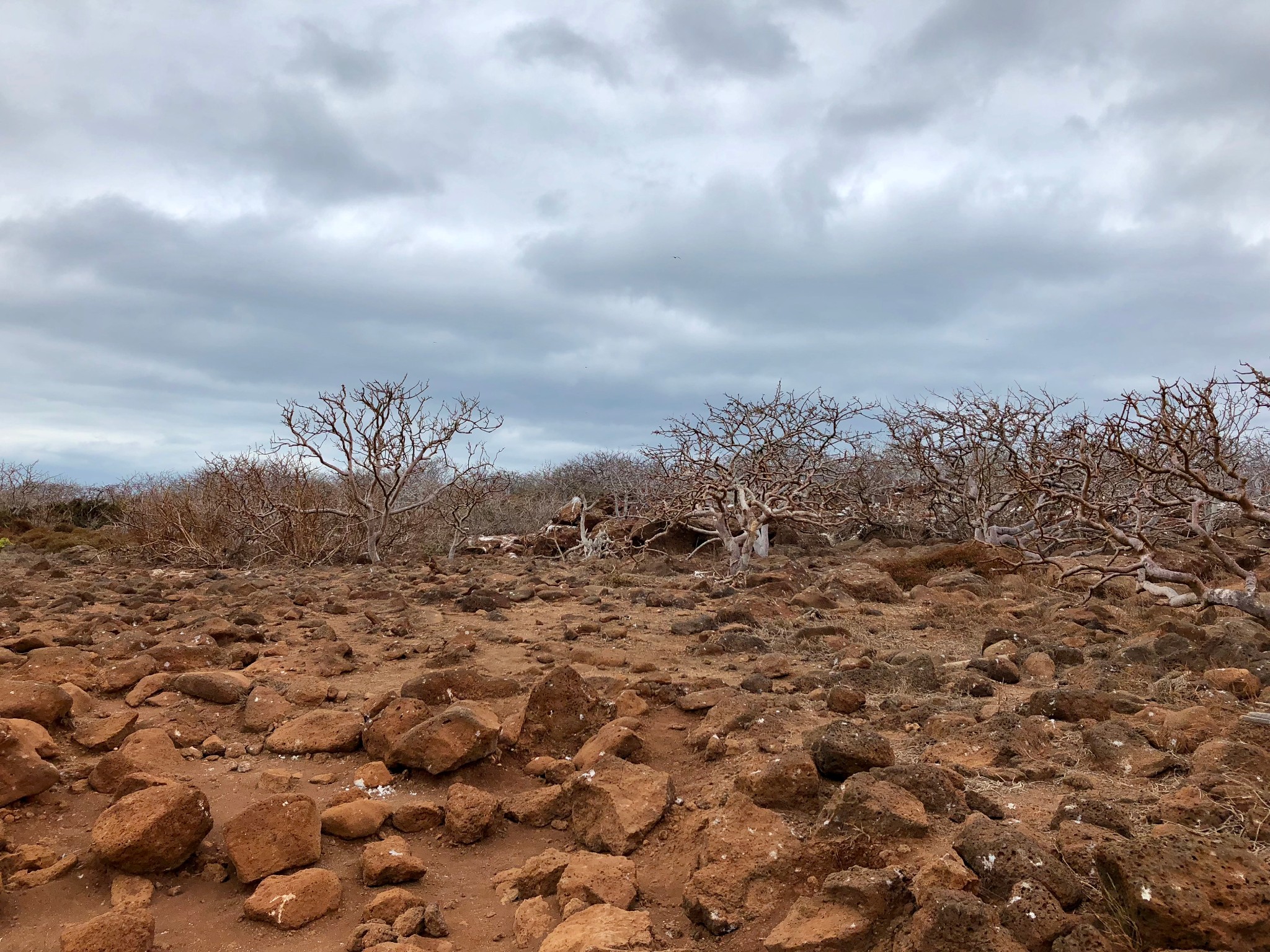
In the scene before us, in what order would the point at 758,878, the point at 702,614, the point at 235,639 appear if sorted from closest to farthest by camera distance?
the point at 758,878
the point at 235,639
the point at 702,614

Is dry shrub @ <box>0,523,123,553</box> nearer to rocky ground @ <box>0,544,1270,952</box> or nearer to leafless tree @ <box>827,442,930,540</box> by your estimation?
rocky ground @ <box>0,544,1270,952</box>

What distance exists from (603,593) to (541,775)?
5979mm

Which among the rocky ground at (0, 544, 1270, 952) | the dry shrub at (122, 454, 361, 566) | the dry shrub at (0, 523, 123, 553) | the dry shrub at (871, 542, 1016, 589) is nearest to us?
the rocky ground at (0, 544, 1270, 952)

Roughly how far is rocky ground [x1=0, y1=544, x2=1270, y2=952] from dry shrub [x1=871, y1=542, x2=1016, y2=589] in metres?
4.88

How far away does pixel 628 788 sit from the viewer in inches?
152

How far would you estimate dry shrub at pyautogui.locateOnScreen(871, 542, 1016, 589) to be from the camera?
40.8 feet

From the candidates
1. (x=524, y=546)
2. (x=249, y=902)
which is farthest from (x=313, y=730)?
(x=524, y=546)

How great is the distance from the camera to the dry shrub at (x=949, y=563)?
1245cm

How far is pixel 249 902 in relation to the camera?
326 cm

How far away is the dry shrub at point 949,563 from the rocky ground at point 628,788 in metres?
4.88

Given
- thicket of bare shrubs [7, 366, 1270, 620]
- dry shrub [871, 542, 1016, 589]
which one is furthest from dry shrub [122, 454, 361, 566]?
dry shrub [871, 542, 1016, 589]

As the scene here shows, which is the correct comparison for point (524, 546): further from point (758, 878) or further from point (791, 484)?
point (758, 878)

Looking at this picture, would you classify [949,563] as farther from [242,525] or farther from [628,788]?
[242,525]

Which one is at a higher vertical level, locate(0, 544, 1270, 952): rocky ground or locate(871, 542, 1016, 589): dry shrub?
locate(871, 542, 1016, 589): dry shrub
